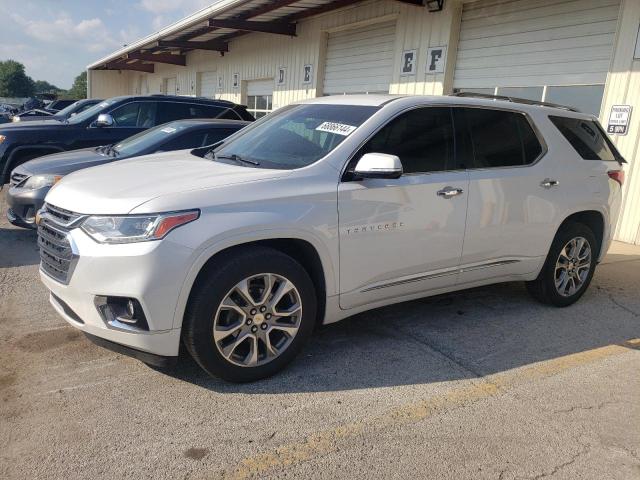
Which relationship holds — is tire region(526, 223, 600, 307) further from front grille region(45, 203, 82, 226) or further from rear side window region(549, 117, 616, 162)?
front grille region(45, 203, 82, 226)

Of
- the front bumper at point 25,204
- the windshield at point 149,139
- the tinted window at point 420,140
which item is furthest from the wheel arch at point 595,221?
the front bumper at point 25,204

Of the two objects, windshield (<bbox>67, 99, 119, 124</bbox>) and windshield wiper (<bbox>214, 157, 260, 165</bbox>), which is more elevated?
windshield (<bbox>67, 99, 119, 124</bbox>)

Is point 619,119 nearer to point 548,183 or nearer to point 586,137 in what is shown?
point 586,137

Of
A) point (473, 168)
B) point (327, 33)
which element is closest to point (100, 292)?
point (473, 168)

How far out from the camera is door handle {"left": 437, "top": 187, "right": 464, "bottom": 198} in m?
3.83

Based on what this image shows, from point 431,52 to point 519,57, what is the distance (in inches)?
78.4

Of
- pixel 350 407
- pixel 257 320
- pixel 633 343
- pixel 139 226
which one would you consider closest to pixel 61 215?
pixel 139 226

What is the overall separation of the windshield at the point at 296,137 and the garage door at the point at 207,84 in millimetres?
19250

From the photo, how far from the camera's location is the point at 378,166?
130 inches

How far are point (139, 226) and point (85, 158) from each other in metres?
3.89

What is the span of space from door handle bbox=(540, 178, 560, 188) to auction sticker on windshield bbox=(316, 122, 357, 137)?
1825mm

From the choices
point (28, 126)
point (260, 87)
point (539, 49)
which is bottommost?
point (28, 126)

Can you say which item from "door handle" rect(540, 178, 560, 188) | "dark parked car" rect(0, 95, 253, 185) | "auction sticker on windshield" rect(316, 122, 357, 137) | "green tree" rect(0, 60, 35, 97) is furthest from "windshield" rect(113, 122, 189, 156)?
"green tree" rect(0, 60, 35, 97)

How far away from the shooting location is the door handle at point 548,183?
175 inches
